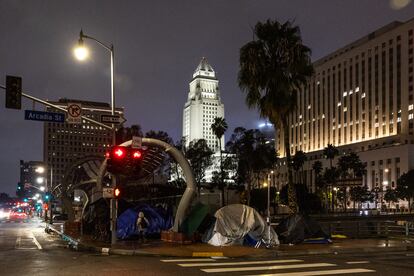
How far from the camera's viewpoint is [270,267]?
51.6 ft

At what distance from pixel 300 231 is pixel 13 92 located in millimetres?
13691

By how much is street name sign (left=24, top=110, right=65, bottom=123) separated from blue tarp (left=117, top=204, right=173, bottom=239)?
7.05 metres

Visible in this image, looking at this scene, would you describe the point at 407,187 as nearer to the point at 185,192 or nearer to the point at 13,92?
the point at 185,192

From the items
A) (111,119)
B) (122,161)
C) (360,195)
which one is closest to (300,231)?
(122,161)

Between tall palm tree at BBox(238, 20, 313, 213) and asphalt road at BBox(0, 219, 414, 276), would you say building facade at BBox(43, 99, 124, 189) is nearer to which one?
tall palm tree at BBox(238, 20, 313, 213)

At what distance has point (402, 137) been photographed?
453 feet

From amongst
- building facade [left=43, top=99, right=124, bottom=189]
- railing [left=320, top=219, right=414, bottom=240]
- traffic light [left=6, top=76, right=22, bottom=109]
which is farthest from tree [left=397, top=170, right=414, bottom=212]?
traffic light [left=6, top=76, right=22, bottom=109]

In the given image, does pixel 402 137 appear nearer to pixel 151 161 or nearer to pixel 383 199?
pixel 383 199

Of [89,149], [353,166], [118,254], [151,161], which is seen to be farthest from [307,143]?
[118,254]

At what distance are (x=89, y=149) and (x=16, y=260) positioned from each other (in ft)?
194

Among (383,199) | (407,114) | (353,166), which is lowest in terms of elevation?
(383,199)

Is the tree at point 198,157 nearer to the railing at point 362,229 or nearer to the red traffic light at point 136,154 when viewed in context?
the railing at point 362,229

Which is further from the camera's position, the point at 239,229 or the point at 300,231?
the point at 300,231

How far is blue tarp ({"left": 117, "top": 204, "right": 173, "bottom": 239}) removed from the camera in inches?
1059
